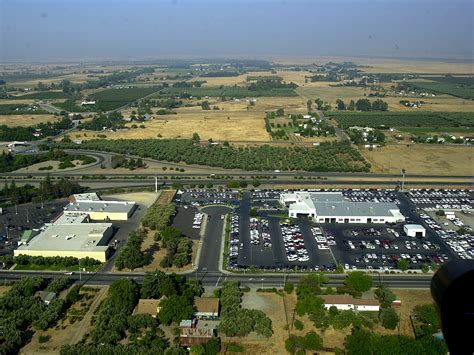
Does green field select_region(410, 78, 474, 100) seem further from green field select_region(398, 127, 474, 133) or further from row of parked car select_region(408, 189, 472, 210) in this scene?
row of parked car select_region(408, 189, 472, 210)

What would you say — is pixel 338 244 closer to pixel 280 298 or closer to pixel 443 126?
pixel 280 298

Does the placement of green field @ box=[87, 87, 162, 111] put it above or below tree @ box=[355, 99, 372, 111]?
below

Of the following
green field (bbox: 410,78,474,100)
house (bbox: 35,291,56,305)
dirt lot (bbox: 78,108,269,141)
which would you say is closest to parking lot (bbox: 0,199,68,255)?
house (bbox: 35,291,56,305)

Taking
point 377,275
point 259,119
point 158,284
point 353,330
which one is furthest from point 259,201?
point 259,119

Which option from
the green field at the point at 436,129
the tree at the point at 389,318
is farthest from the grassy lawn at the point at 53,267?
the green field at the point at 436,129

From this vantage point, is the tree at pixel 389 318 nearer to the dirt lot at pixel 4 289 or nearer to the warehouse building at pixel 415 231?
the warehouse building at pixel 415 231

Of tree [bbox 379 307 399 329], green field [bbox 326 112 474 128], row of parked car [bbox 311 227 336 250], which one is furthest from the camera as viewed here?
green field [bbox 326 112 474 128]

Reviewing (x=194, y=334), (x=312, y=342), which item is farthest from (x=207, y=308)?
(x=312, y=342)
